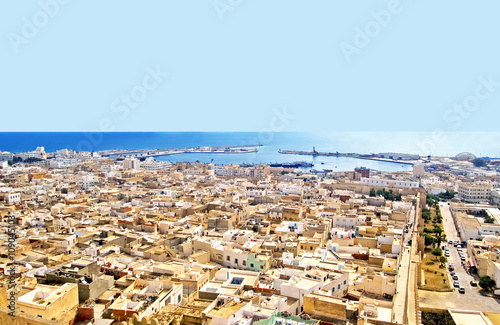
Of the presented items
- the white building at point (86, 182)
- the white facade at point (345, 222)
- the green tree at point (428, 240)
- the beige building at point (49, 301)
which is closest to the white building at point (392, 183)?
the green tree at point (428, 240)

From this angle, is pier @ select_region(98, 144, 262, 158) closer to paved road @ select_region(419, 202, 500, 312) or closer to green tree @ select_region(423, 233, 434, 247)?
green tree @ select_region(423, 233, 434, 247)

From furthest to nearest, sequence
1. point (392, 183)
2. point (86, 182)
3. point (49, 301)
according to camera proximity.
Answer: point (392, 183), point (86, 182), point (49, 301)

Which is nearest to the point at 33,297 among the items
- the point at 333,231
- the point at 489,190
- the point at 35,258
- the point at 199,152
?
the point at 35,258

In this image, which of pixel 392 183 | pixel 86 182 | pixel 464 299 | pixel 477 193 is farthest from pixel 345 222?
pixel 86 182

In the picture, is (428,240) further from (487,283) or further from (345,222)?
Answer: (487,283)

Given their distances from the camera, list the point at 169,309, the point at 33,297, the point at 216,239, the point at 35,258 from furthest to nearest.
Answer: the point at 216,239 < the point at 35,258 < the point at 33,297 < the point at 169,309

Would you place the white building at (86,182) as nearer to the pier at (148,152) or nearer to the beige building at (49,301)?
the beige building at (49,301)

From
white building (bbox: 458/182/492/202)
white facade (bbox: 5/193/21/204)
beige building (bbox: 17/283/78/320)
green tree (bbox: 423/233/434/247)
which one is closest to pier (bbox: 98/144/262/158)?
white facade (bbox: 5/193/21/204)

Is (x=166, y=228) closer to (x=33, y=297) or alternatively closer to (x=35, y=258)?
(x=35, y=258)
